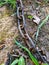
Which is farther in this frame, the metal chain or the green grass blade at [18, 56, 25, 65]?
the metal chain

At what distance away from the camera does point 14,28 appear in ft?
9.04

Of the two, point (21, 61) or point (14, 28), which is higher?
point (14, 28)

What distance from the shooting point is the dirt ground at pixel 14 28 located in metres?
2.52

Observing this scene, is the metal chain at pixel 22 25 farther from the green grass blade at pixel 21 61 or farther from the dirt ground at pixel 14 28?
the green grass blade at pixel 21 61

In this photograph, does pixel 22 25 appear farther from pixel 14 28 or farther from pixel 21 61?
pixel 21 61

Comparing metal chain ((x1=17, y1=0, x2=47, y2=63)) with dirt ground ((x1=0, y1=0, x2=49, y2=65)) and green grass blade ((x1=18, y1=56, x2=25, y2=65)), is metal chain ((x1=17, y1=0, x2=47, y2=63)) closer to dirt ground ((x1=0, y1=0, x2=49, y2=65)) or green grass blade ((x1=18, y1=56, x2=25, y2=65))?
dirt ground ((x1=0, y1=0, x2=49, y2=65))

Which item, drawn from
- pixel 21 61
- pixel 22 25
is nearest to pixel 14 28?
pixel 22 25

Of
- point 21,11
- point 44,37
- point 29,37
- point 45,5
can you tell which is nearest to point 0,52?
point 29,37

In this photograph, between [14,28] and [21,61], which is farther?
[14,28]

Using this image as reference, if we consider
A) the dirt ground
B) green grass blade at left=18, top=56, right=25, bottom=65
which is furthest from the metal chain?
green grass blade at left=18, top=56, right=25, bottom=65

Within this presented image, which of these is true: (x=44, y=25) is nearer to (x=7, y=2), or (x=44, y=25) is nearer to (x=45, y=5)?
(x=45, y=5)

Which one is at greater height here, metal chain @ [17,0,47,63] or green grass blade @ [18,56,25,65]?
metal chain @ [17,0,47,63]

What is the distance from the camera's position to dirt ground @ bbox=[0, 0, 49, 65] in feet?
8.28

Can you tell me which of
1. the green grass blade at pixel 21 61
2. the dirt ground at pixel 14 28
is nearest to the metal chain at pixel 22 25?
the dirt ground at pixel 14 28
